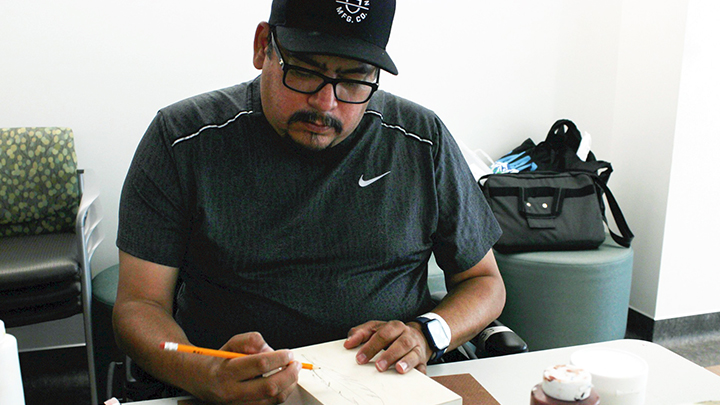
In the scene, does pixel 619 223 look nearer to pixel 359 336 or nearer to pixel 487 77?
pixel 487 77

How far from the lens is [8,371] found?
0.70m

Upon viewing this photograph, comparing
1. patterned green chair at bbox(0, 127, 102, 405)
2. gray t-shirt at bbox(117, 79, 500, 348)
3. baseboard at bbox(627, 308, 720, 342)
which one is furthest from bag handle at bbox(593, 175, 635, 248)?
patterned green chair at bbox(0, 127, 102, 405)

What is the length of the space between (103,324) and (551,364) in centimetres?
162

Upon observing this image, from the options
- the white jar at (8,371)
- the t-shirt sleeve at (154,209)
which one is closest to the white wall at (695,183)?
the t-shirt sleeve at (154,209)

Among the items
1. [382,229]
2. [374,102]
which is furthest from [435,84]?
[382,229]

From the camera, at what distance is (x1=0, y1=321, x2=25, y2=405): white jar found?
69cm

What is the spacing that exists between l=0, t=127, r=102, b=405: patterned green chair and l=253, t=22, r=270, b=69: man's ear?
1.05 metres

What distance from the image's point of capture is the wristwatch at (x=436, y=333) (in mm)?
1051

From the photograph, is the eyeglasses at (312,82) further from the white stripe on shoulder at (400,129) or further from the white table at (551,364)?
the white table at (551,364)

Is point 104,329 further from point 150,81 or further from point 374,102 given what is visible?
point 374,102

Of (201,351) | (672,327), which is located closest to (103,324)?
(201,351)

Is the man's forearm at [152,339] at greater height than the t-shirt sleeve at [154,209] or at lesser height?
lesser

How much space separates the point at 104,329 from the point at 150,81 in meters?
1.01

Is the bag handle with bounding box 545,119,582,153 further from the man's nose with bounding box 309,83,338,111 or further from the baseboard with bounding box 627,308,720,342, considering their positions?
the man's nose with bounding box 309,83,338,111
